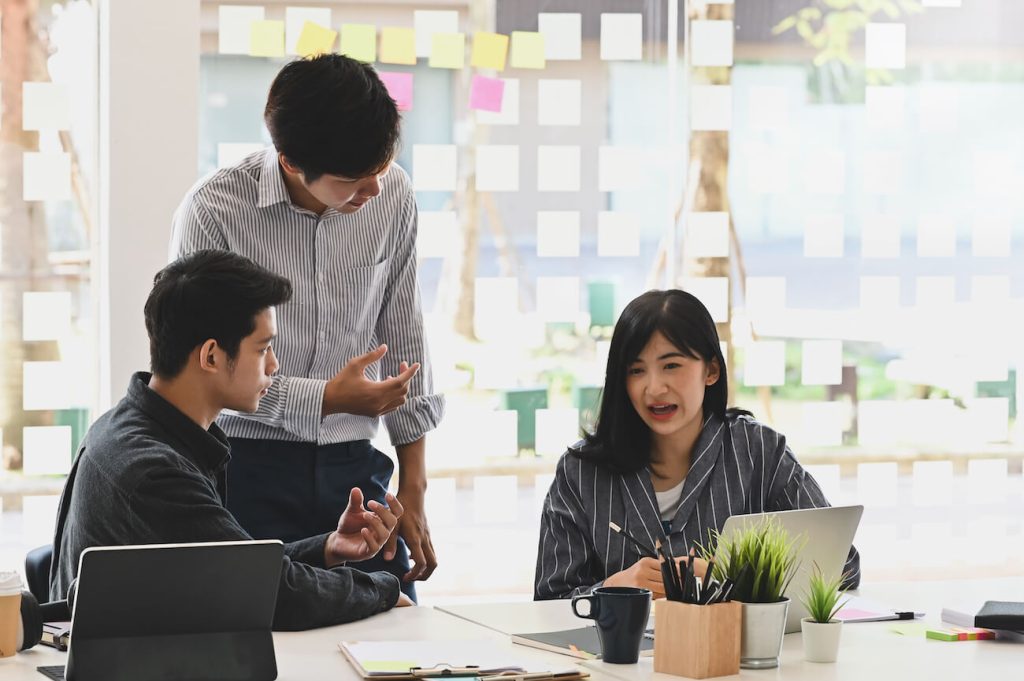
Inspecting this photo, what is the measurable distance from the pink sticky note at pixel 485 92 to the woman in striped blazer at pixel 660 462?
146cm

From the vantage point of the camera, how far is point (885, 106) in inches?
174

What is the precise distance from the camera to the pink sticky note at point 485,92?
161 inches

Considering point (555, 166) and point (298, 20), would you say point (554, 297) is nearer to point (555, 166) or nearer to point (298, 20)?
point (555, 166)

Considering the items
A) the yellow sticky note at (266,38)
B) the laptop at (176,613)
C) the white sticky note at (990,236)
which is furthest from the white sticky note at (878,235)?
the laptop at (176,613)

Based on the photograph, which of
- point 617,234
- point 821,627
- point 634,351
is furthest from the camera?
point 617,234

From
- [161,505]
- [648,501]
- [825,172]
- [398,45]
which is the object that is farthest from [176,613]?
[825,172]

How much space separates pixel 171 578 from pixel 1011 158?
3681 millimetres

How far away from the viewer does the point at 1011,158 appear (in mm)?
4566

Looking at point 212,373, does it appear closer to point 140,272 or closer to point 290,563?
point 290,563

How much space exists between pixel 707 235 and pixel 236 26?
1.59 metres

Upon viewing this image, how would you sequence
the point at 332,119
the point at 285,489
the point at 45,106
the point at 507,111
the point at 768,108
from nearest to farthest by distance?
1. the point at 332,119
2. the point at 285,489
3. the point at 45,106
4. the point at 507,111
5. the point at 768,108

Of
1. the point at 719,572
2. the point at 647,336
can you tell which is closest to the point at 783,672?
the point at 719,572

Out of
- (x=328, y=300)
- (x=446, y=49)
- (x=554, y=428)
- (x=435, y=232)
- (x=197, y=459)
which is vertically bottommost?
(x=554, y=428)

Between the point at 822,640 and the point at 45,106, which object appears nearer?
the point at 822,640
